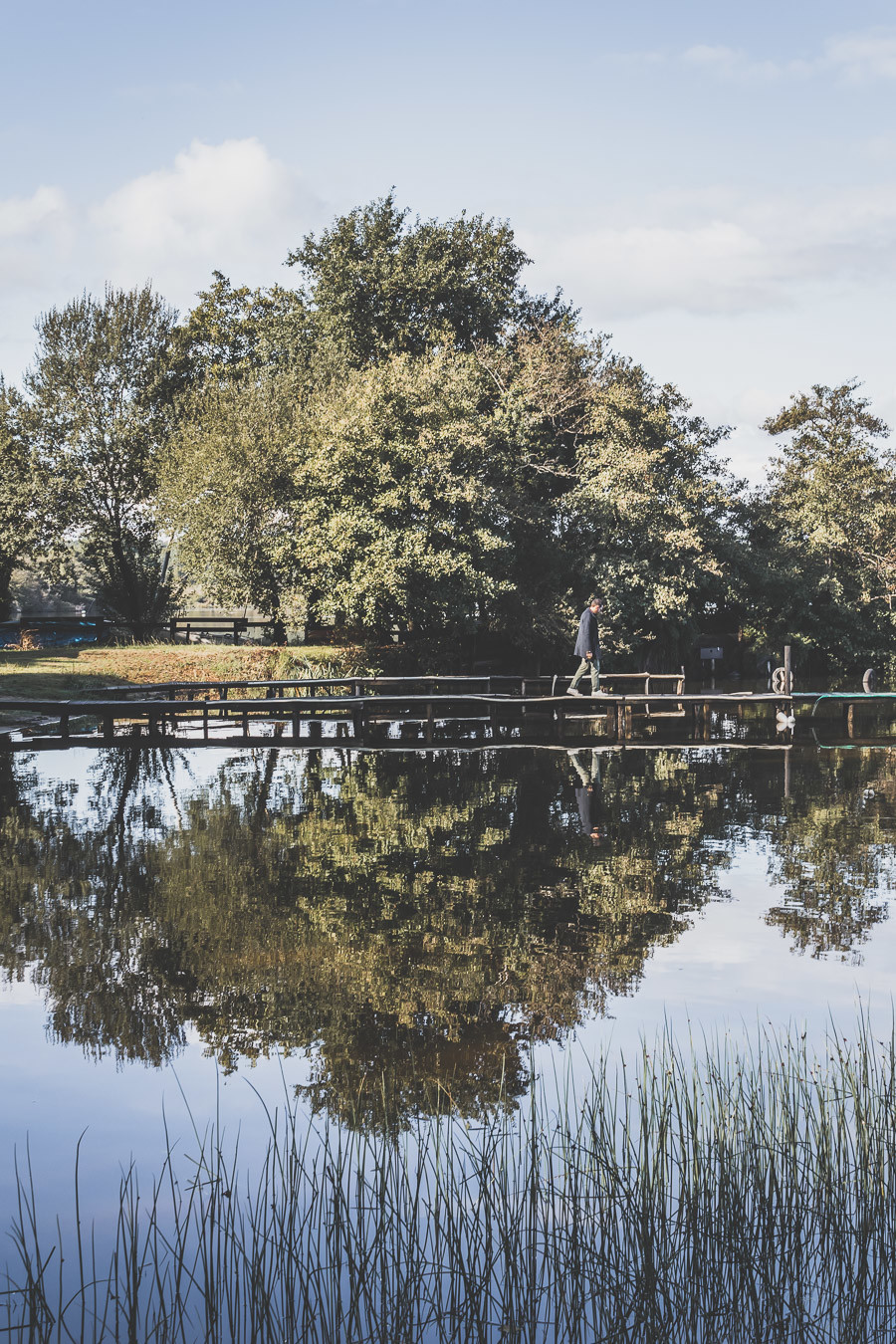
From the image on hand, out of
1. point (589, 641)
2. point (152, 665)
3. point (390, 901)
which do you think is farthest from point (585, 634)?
point (390, 901)

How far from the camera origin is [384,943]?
7949 mm

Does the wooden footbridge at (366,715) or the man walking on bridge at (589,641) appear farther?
the man walking on bridge at (589,641)

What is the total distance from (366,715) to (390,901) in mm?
17368

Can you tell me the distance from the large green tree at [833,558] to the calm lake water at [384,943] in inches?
1338

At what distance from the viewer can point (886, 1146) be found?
4.50 m

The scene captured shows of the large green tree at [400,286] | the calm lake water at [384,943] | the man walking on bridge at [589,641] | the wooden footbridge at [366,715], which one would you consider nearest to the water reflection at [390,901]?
the calm lake water at [384,943]

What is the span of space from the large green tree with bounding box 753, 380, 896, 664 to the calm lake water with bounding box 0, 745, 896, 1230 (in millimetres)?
33996

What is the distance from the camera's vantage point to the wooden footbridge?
2091 cm

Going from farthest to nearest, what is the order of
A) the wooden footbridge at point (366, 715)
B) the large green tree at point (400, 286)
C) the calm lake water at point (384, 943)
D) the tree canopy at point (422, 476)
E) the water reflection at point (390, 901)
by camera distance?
the large green tree at point (400, 286), the tree canopy at point (422, 476), the wooden footbridge at point (366, 715), the water reflection at point (390, 901), the calm lake water at point (384, 943)

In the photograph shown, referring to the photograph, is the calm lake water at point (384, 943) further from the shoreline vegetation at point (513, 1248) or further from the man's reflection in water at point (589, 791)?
the shoreline vegetation at point (513, 1248)

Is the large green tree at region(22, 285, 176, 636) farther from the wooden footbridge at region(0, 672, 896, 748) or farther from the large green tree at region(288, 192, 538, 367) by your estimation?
the wooden footbridge at region(0, 672, 896, 748)

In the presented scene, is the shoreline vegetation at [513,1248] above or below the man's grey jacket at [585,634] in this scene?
below

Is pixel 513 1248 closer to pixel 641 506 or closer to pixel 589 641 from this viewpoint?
pixel 589 641

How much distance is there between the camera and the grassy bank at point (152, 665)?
28.1 m
